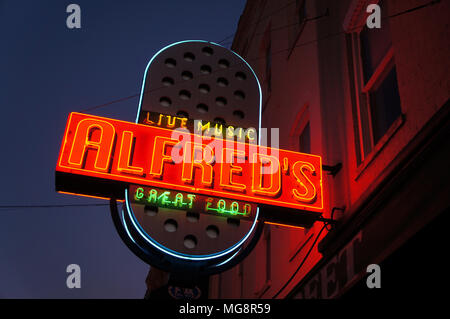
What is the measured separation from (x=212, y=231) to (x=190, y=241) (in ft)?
1.08

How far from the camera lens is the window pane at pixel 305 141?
29.1 ft

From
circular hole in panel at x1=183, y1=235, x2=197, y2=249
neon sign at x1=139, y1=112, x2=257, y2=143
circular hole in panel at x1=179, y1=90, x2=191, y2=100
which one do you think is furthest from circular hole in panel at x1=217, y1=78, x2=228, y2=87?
circular hole in panel at x1=183, y1=235, x2=197, y2=249

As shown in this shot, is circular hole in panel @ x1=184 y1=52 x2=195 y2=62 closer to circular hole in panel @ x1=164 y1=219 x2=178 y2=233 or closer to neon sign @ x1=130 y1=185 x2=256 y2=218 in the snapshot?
neon sign @ x1=130 y1=185 x2=256 y2=218

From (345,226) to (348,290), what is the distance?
32.3 inches

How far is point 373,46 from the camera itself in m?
7.11

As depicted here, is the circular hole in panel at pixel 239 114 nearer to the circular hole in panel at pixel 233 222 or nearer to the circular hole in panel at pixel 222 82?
the circular hole in panel at pixel 222 82

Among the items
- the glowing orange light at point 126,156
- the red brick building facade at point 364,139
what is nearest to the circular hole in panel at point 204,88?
the glowing orange light at point 126,156

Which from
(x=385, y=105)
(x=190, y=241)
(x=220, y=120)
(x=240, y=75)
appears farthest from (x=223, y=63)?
(x=190, y=241)

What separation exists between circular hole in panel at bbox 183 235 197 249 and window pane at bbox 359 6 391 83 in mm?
3326

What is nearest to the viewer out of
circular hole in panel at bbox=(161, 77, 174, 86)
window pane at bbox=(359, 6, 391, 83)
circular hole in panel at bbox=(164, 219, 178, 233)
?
circular hole in panel at bbox=(164, 219, 178, 233)

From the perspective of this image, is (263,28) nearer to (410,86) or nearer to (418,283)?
(410,86)

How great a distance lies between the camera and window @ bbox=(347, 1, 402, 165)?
639 cm

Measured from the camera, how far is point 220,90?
7777 millimetres
